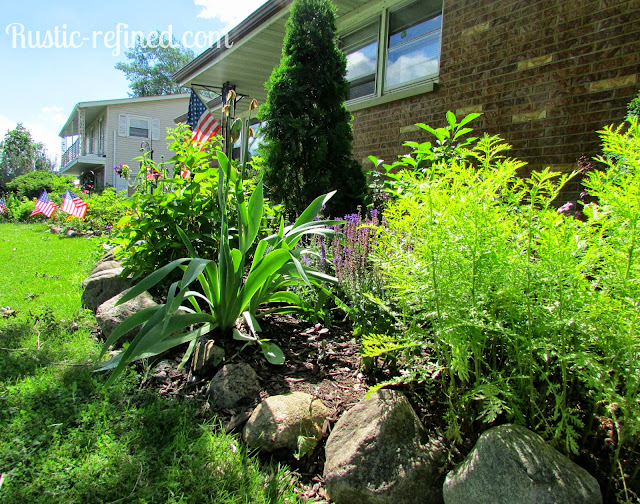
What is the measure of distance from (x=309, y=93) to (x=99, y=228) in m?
8.23

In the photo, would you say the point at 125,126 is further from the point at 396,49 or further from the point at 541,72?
the point at 541,72

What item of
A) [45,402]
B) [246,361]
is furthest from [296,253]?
[45,402]

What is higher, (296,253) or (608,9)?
(608,9)

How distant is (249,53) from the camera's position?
805 centimetres

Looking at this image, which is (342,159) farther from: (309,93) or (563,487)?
(563,487)

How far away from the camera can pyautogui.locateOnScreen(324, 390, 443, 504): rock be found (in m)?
1.53

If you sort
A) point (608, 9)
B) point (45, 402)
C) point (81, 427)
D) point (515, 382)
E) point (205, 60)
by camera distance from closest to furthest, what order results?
point (515, 382)
point (81, 427)
point (45, 402)
point (608, 9)
point (205, 60)

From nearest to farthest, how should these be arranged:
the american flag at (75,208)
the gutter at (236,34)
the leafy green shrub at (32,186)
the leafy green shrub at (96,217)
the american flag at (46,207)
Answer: the gutter at (236,34) → the american flag at (75,208) → the leafy green shrub at (96,217) → the american flag at (46,207) → the leafy green shrub at (32,186)

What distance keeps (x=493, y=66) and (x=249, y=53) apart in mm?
5063

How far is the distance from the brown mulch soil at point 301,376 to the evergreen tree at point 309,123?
2106mm

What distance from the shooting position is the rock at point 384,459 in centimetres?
153

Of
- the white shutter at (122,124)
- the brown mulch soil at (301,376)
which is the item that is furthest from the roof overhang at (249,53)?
the white shutter at (122,124)

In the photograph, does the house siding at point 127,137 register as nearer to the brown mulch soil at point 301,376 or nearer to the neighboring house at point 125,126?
the neighboring house at point 125,126

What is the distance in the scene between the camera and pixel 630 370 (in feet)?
4.35
